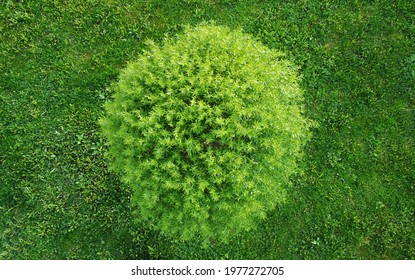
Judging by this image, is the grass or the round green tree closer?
the round green tree

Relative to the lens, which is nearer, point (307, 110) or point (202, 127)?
point (202, 127)

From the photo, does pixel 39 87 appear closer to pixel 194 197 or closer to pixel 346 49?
pixel 194 197

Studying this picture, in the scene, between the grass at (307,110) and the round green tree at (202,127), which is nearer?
the round green tree at (202,127)

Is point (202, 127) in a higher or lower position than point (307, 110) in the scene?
higher

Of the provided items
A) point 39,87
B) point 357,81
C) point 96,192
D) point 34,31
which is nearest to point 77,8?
point 34,31
